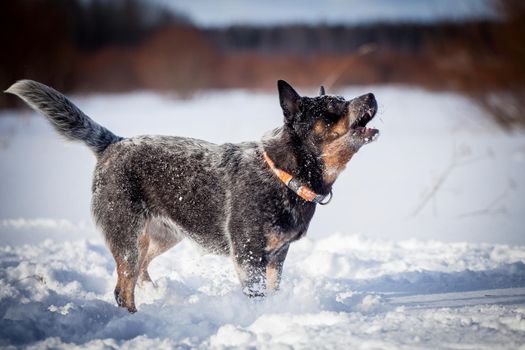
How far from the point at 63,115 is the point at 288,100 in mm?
1841

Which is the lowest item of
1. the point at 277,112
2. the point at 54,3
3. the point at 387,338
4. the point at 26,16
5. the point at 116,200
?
the point at 387,338

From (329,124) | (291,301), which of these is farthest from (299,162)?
(291,301)

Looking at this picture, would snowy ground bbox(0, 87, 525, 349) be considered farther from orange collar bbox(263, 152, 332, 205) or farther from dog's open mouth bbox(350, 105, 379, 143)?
orange collar bbox(263, 152, 332, 205)

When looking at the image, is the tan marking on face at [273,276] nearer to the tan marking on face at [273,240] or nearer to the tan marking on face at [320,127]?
the tan marking on face at [273,240]

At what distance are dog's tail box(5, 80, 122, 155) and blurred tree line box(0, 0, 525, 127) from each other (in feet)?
13.6

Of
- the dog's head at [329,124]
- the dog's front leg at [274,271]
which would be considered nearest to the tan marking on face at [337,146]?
the dog's head at [329,124]

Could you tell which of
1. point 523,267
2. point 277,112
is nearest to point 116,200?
point 523,267

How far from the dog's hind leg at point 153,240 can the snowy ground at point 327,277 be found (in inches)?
8.1

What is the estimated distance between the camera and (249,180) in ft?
12.5

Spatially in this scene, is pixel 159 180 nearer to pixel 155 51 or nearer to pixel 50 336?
pixel 50 336

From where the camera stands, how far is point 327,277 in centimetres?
452

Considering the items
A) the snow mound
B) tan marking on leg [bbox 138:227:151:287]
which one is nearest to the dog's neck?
the snow mound

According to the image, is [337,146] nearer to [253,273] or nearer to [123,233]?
[253,273]

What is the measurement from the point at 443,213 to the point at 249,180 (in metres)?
4.22
